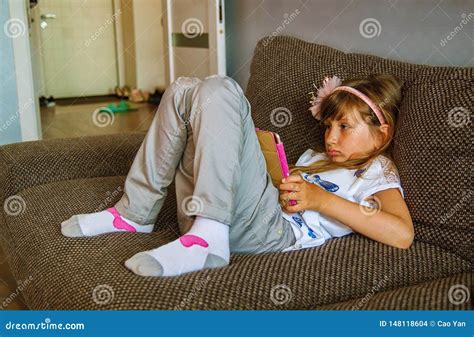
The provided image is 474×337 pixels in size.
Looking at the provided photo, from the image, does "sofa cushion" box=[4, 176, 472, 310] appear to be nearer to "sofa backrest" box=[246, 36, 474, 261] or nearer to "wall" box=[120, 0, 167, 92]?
"sofa backrest" box=[246, 36, 474, 261]

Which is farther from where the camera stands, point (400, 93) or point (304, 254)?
point (400, 93)

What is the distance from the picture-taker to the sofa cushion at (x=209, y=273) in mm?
1035

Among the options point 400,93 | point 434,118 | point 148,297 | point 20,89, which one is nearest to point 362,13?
point 400,93

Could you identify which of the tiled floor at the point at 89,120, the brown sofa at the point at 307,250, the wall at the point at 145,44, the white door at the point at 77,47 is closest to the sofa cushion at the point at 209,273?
the brown sofa at the point at 307,250

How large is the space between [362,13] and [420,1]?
10.9 inches

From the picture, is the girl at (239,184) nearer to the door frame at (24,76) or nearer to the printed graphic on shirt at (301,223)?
the printed graphic on shirt at (301,223)

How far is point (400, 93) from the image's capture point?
141 cm

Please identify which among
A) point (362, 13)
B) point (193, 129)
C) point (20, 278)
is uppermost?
point (362, 13)

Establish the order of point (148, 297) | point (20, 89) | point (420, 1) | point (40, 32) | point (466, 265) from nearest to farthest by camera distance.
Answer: point (148, 297) < point (466, 265) < point (420, 1) < point (20, 89) < point (40, 32)

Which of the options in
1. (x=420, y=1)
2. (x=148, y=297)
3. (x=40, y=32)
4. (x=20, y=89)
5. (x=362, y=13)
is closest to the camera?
(x=148, y=297)

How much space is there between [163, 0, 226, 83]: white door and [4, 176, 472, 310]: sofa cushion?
1.74m

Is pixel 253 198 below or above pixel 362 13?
below

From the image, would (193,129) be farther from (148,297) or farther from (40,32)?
(40,32)

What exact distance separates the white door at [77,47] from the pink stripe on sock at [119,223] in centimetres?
476
